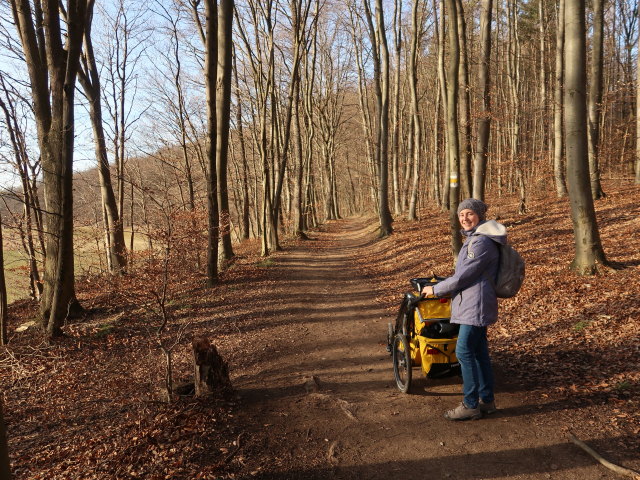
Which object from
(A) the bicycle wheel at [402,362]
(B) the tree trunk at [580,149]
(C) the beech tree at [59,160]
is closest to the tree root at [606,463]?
(A) the bicycle wheel at [402,362]

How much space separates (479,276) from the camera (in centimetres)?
368

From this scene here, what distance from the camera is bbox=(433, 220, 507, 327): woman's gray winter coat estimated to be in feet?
11.9

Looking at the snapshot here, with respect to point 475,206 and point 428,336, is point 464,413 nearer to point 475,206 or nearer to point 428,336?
point 428,336

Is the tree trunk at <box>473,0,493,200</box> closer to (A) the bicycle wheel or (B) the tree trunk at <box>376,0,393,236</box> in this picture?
(B) the tree trunk at <box>376,0,393,236</box>

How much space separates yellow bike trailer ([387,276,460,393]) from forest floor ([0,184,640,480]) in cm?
37

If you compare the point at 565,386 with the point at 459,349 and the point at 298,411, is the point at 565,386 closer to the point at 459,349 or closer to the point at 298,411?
the point at 459,349

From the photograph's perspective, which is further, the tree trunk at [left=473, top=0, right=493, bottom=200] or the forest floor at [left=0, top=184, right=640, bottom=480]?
the tree trunk at [left=473, top=0, right=493, bottom=200]

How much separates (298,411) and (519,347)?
3.39 metres

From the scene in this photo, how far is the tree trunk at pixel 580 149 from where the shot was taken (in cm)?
724

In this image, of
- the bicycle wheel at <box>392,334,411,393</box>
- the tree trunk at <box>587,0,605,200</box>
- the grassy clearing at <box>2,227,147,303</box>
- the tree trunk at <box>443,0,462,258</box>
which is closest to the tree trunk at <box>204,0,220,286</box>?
the grassy clearing at <box>2,227,147,303</box>

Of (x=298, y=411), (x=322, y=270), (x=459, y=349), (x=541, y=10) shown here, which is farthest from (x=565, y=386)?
(x=541, y=10)

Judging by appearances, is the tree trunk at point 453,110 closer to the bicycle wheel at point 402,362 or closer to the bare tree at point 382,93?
the bicycle wheel at point 402,362

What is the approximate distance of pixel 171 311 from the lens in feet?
32.5

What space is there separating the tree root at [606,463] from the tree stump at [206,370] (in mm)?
3644
